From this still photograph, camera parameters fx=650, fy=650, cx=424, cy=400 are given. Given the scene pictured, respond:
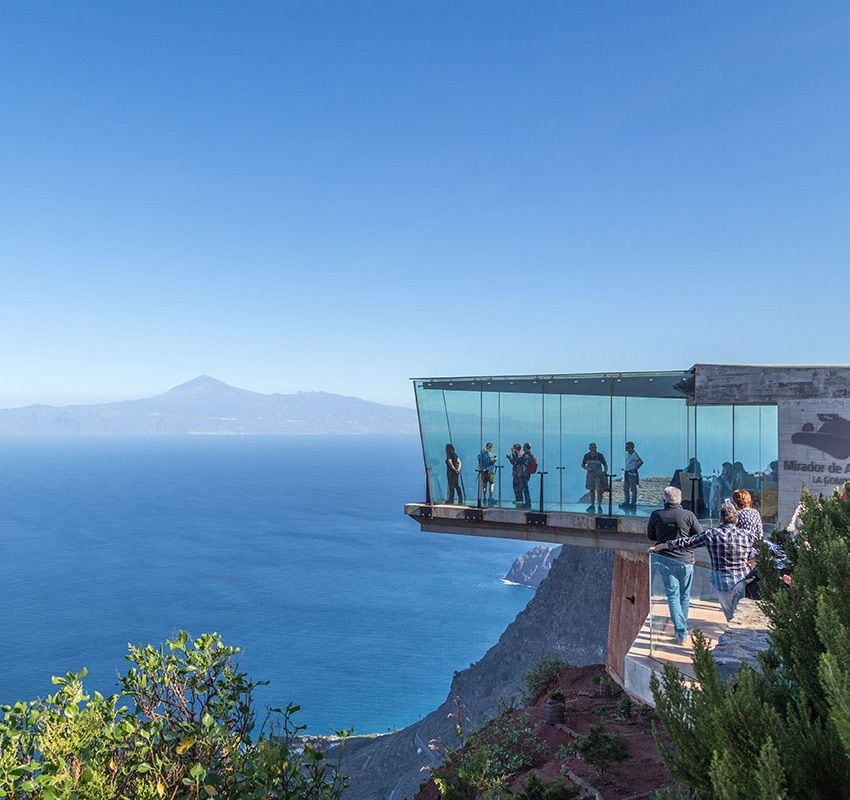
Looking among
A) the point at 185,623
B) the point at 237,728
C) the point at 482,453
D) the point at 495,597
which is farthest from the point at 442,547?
the point at 237,728

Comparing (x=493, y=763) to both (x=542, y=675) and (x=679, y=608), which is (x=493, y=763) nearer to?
(x=679, y=608)

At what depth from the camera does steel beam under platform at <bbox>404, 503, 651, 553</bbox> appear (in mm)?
15008

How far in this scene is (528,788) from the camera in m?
8.05

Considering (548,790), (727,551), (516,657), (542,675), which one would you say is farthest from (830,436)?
(516,657)

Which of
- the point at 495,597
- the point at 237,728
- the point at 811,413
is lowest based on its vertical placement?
the point at 495,597

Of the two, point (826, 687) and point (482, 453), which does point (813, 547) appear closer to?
point (826, 687)

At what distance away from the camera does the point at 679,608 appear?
812cm

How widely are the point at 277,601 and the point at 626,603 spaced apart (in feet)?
288

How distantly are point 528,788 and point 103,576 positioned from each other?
11195 centimetres

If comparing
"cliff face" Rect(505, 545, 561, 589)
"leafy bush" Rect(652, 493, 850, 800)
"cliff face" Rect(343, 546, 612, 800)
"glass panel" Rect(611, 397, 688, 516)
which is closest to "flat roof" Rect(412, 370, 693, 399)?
"glass panel" Rect(611, 397, 688, 516)

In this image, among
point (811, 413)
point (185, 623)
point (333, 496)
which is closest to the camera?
point (811, 413)

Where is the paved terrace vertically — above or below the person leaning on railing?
below

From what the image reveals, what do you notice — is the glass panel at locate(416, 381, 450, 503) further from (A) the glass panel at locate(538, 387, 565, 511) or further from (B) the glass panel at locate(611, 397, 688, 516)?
(B) the glass panel at locate(611, 397, 688, 516)

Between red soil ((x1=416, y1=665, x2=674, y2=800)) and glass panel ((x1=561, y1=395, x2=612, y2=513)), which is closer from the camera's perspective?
red soil ((x1=416, y1=665, x2=674, y2=800))
